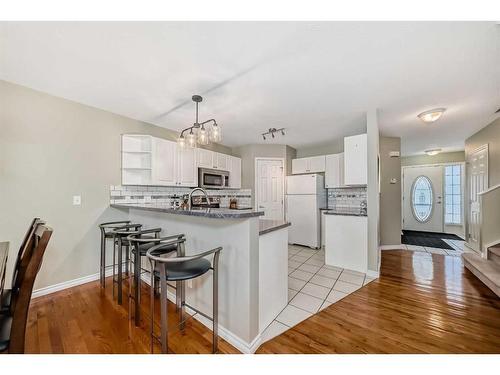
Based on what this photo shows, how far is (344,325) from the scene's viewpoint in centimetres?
174

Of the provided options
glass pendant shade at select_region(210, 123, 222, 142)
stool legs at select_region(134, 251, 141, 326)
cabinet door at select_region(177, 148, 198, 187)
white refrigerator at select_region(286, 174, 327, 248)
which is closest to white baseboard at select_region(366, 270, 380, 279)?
white refrigerator at select_region(286, 174, 327, 248)

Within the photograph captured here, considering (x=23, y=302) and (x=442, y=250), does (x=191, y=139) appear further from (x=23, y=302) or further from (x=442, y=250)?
(x=442, y=250)

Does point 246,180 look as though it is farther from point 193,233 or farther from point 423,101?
point 423,101

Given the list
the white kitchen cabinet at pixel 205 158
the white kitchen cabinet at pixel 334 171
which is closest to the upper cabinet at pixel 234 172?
the white kitchen cabinet at pixel 205 158

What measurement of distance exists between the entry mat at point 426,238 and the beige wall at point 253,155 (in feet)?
11.3

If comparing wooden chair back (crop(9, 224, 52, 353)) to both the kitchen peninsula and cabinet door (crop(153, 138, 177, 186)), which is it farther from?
cabinet door (crop(153, 138, 177, 186))

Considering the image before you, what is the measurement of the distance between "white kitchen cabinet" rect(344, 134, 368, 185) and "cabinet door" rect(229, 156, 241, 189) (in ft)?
8.04

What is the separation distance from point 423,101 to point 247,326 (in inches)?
129

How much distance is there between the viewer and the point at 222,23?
4.47 feet

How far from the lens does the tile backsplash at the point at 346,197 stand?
4.34 meters

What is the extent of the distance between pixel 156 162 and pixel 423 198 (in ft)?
24.1

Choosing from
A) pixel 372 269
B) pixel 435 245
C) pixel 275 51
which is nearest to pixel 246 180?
pixel 372 269

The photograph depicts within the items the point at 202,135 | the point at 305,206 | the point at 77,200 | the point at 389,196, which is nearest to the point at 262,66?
the point at 202,135

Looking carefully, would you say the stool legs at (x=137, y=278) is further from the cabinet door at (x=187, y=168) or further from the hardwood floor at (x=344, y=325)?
the cabinet door at (x=187, y=168)
